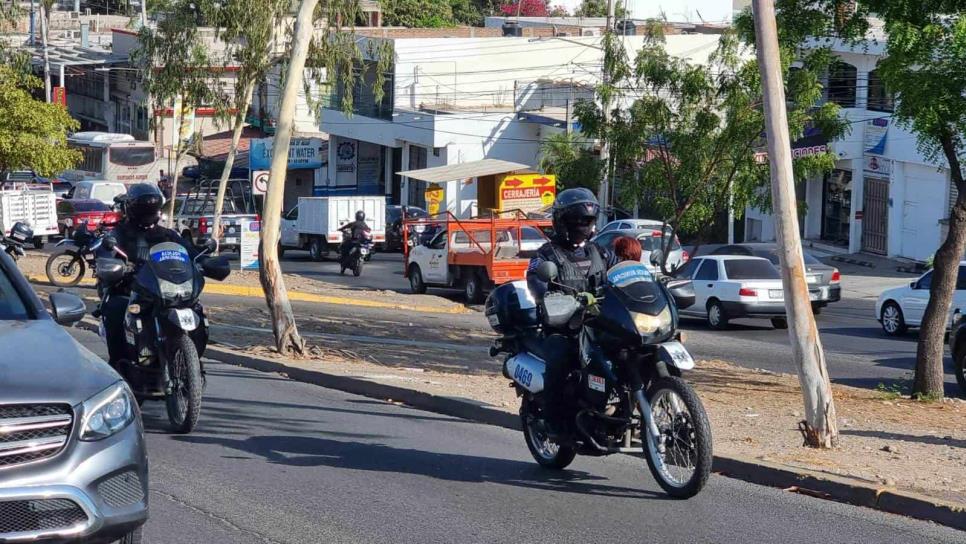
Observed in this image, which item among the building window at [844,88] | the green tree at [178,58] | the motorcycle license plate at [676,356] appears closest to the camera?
the motorcycle license plate at [676,356]

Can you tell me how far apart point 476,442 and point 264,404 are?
2.64m

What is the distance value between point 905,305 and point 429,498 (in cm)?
1864

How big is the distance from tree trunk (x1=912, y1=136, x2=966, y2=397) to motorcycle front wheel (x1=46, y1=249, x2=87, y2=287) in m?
18.5

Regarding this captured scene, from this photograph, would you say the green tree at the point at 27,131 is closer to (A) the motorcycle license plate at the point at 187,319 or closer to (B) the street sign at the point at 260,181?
(B) the street sign at the point at 260,181

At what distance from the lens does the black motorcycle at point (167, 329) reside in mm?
10242

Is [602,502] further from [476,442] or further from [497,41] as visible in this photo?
[497,41]

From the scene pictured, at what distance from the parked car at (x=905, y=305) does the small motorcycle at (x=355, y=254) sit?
15363mm

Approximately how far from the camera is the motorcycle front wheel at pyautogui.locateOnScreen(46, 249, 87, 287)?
28156 millimetres

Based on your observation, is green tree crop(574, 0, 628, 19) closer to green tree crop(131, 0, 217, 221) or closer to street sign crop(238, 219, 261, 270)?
green tree crop(131, 0, 217, 221)

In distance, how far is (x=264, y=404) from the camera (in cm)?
1220

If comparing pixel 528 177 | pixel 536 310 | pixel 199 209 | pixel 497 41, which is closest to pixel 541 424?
pixel 536 310

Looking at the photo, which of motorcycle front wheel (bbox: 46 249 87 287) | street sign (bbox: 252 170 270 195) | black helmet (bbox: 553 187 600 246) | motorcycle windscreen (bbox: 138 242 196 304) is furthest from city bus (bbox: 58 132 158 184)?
black helmet (bbox: 553 187 600 246)

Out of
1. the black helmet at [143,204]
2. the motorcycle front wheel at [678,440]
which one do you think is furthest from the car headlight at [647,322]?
the black helmet at [143,204]

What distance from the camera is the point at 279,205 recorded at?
16094mm
